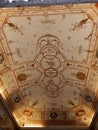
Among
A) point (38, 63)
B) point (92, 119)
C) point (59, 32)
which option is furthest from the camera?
point (92, 119)

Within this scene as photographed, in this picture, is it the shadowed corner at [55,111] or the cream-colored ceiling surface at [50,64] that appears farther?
the shadowed corner at [55,111]

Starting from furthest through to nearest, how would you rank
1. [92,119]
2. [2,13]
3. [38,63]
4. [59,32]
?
1. [92,119]
2. [38,63]
3. [59,32]
4. [2,13]

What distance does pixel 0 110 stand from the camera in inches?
315

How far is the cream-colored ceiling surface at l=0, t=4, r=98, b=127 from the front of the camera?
19.9 ft

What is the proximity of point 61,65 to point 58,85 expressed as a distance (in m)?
0.95

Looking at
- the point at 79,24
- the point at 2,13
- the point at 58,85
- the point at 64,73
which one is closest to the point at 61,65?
the point at 64,73

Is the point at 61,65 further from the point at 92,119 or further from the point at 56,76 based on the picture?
the point at 92,119

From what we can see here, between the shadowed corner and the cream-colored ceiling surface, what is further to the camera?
the shadowed corner

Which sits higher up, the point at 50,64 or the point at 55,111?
the point at 50,64

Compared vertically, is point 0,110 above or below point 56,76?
below

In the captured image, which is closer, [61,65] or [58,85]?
[61,65]

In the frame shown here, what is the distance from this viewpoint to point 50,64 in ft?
23.8

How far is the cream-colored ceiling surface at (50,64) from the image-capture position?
6051 mm

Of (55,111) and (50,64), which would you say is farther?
(55,111)
